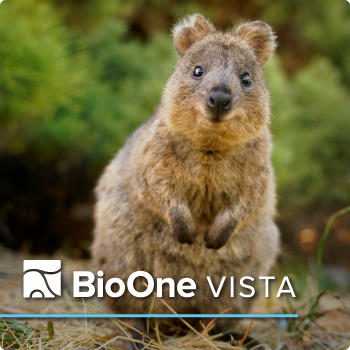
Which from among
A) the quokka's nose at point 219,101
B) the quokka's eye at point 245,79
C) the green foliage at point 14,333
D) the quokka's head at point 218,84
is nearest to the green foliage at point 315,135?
the quokka's head at point 218,84

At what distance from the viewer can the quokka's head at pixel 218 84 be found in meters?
2.38

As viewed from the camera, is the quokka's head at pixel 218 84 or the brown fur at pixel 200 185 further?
the brown fur at pixel 200 185

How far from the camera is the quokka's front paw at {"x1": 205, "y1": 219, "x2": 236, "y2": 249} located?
2.63 metres

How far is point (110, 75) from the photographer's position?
20.4 feet

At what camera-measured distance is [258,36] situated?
283cm

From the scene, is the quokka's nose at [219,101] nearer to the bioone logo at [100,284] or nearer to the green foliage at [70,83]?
the bioone logo at [100,284]

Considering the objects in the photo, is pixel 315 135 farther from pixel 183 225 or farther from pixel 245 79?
pixel 183 225

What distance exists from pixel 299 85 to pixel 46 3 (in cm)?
413

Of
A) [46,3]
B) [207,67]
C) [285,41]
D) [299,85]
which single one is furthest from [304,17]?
[207,67]

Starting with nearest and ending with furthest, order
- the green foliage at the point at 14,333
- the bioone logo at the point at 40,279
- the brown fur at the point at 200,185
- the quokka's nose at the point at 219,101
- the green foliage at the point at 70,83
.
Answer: the quokka's nose at the point at 219,101 < the green foliage at the point at 14,333 < the brown fur at the point at 200,185 < the bioone logo at the point at 40,279 < the green foliage at the point at 70,83

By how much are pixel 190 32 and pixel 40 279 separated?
198 centimetres

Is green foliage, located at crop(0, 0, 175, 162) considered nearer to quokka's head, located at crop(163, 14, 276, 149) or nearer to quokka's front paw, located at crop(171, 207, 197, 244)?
quokka's head, located at crop(163, 14, 276, 149)

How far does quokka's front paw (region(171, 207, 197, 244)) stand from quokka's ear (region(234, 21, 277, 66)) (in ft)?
3.95

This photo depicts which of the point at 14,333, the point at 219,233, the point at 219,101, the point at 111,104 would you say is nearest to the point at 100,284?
the point at 14,333
